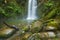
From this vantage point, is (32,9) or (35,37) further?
(32,9)

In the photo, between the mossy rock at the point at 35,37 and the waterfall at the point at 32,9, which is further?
the waterfall at the point at 32,9

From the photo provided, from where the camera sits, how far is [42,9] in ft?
38.8

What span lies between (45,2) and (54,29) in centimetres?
490

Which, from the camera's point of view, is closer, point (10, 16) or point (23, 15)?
point (10, 16)

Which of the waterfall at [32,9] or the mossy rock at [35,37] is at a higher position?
the waterfall at [32,9]

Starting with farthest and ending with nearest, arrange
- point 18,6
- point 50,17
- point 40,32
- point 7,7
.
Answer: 1. point 18,6
2. point 7,7
3. point 50,17
4. point 40,32

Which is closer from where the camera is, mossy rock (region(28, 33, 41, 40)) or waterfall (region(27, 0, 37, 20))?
mossy rock (region(28, 33, 41, 40))

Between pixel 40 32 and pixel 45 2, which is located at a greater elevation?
pixel 45 2

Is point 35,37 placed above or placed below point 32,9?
below

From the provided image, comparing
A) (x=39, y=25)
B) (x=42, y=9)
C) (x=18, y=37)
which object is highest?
(x=42, y=9)

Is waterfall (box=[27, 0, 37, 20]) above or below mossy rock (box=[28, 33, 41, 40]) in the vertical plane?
above

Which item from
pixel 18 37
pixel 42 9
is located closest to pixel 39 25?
pixel 18 37

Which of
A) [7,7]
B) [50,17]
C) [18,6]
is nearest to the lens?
[50,17]

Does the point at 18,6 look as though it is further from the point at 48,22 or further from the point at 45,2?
the point at 48,22
